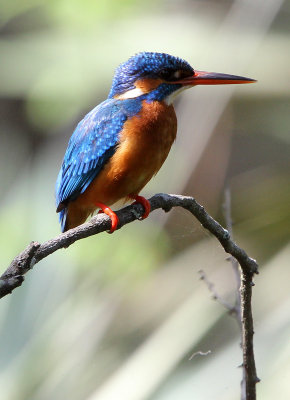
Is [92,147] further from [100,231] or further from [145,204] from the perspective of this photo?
[100,231]

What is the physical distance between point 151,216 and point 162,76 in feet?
4.00

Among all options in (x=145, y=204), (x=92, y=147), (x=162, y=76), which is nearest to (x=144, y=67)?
(x=162, y=76)

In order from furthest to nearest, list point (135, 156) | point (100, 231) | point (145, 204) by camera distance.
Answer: point (135, 156) → point (145, 204) → point (100, 231)

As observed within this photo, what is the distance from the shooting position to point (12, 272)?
4.93ft

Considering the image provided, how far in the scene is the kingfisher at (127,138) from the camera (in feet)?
8.69

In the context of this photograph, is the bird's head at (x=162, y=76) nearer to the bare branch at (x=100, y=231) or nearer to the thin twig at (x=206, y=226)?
the bare branch at (x=100, y=231)

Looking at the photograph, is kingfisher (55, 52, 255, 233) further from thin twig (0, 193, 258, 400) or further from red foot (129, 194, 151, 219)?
thin twig (0, 193, 258, 400)

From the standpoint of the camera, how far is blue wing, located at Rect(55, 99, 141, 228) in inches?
107

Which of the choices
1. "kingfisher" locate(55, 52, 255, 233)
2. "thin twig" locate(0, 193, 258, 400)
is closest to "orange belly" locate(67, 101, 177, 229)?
"kingfisher" locate(55, 52, 255, 233)

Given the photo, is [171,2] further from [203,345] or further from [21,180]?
[203,345]

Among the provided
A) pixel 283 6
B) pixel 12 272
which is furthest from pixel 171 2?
pixel 12 272

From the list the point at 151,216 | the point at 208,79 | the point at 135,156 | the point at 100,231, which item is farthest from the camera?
the point at 151,216

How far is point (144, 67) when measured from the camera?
9.34 feet

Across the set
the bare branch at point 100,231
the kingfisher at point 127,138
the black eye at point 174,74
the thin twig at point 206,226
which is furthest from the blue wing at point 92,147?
the thin twig at point 206,226
